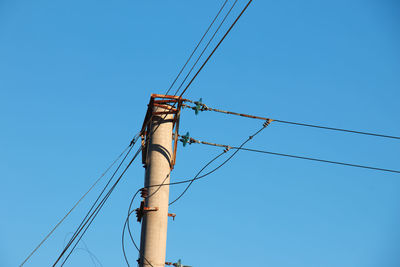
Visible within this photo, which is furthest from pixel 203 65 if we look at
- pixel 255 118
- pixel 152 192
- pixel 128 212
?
pixel 128 212

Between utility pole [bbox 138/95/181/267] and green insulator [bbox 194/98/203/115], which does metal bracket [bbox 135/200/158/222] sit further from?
green insulator [bbox 194/98/203/115]

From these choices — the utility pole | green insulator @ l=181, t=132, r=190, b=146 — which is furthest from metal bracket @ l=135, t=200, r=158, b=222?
green insulator @ l=181, t=132, r=190, b=146

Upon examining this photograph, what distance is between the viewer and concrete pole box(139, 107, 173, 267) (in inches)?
415

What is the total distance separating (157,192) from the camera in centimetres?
1104

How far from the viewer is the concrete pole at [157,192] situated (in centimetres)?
1054

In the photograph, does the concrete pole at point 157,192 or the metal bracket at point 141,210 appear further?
the metal bracket at point 141,210

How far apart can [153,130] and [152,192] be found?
1.56 metres

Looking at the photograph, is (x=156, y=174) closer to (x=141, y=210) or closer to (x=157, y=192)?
(x=157, y=192)

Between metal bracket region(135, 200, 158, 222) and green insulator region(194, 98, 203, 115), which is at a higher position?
green insulator region(194, 98, 203, 115)

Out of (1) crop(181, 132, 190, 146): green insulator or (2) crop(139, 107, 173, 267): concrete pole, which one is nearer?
(2) crop(139, 107, 173, 267): concrete pole

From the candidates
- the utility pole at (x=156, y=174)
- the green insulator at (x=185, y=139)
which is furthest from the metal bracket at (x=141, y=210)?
the green insulator at (x=185, y=139)

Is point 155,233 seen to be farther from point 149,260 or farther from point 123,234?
point 123,234

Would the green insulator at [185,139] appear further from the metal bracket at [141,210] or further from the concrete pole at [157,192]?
the metal bracket at [141,210]

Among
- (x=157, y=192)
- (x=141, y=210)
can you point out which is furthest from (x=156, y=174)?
(x=141, y=210)
